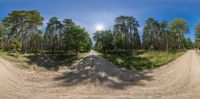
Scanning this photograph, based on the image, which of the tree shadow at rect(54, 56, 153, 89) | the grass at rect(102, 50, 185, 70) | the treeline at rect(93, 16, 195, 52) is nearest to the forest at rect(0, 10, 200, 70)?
the treeline at rect(93, 16, 195, 52)

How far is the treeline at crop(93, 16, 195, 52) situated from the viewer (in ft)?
355

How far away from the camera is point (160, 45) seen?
132 m

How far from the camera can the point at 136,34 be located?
123438 millimetres

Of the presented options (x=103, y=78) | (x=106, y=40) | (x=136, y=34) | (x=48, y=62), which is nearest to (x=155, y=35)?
(x=136, y=34)

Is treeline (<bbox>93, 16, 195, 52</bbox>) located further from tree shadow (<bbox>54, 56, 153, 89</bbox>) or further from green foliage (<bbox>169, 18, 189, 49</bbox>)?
tree shadow (<bbox>54, 56, 153, 89</bbox>)

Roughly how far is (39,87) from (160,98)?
12.0 meters

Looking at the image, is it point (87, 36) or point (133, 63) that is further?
point (87, 36)

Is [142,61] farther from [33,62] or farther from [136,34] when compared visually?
[136,34]

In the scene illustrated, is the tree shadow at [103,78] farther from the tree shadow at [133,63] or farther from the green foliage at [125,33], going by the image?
the green foliage at [125,33]

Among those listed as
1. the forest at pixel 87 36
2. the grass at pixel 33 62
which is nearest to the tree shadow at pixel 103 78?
the grass at pixel 33 62

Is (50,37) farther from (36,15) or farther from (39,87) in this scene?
(39,87)

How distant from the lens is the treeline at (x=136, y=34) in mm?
108188

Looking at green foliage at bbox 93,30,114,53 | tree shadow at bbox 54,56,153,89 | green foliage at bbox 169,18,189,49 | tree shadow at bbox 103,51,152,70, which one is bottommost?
tree shadow at bbox 54,56,153,89

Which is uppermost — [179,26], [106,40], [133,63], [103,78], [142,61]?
[179,26]
